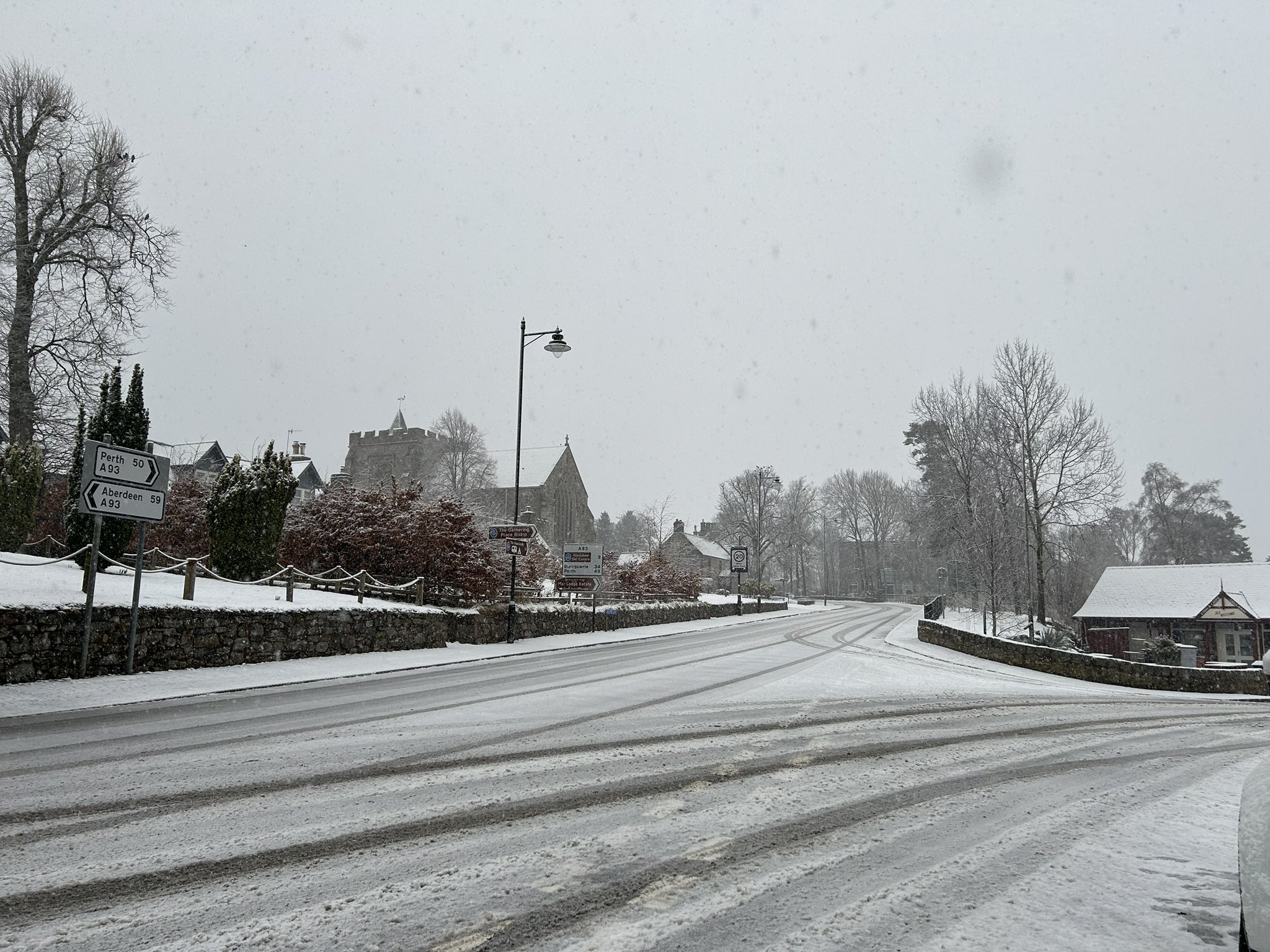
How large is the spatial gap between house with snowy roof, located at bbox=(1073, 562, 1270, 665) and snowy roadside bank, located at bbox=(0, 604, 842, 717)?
108 feet

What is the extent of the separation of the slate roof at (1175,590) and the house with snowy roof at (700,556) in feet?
136

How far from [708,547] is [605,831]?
9692cm

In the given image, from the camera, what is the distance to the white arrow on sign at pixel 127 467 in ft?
36.0

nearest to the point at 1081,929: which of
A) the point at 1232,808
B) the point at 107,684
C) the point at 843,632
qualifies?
A: the point at 1232,808

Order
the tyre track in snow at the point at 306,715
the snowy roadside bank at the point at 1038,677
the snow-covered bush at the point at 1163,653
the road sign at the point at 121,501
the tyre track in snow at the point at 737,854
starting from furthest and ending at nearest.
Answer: the snow-covered bush at the point at 1163,653 → the snowy roadside bank at the point at 1038,677 → the road sign at the point at 121,501 → the tyre track in snow at the point at 306,715 → the tyre track in snow at the point at 737,854

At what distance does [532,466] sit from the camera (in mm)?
80062

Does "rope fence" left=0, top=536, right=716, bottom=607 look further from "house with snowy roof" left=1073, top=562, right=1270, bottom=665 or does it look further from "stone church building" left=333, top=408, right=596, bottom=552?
"stone church building" left=333, top=408, right=596, bottom=552

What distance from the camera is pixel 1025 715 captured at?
10.3 meters

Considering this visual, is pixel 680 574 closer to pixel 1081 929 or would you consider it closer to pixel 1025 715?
pixel 1025 715

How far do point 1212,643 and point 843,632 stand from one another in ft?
69.9

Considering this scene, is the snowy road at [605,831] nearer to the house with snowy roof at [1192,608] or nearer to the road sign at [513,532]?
the road sign at [513,532]

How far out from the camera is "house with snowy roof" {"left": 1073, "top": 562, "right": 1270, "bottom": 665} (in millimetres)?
37031

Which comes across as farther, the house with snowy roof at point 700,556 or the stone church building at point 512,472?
the house with snowy roof at point 700,556

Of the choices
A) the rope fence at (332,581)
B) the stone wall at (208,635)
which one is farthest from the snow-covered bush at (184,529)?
the stone wall at (208,635)
